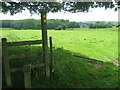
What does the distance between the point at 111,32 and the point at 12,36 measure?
12253 mm

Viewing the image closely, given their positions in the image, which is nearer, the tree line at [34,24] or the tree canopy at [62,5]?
the tree canopy at [62,5]

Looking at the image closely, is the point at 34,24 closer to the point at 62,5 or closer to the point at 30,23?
the point at 30,23

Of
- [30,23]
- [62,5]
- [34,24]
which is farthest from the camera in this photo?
[34,24]

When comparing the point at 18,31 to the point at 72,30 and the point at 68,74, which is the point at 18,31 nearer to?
the point at 72,30

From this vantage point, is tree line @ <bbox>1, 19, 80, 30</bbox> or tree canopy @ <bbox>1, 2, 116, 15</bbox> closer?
tree canopy @ <bbox>1, 2, 116, 15</bbox>

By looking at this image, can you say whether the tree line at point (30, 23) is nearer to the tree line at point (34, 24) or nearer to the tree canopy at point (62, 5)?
the tree line at point (34, 24)

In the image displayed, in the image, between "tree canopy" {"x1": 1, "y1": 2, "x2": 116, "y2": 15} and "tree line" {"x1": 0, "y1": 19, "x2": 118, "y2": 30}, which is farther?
"tree line" {"x1": 0, "y1": 19, "x2": 118, "y2": 30}

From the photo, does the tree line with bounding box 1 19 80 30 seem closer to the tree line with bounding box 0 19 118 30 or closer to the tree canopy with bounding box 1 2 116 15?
the tree line with bounding box 0 19 118 30

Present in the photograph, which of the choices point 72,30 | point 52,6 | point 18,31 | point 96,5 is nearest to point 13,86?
point 52,6

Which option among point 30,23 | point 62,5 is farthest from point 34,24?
point 62,5

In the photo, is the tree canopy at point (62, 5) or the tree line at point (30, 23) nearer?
the tree canopy at point (62, 5)

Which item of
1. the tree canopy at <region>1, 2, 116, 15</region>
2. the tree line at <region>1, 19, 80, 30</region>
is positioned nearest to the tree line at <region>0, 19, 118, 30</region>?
the tree line at <region>1, 19, 80, 30</region>

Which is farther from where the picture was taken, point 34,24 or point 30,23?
point 34,24

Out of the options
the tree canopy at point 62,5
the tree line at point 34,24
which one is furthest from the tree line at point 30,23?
the tree canopy at point 62,5
